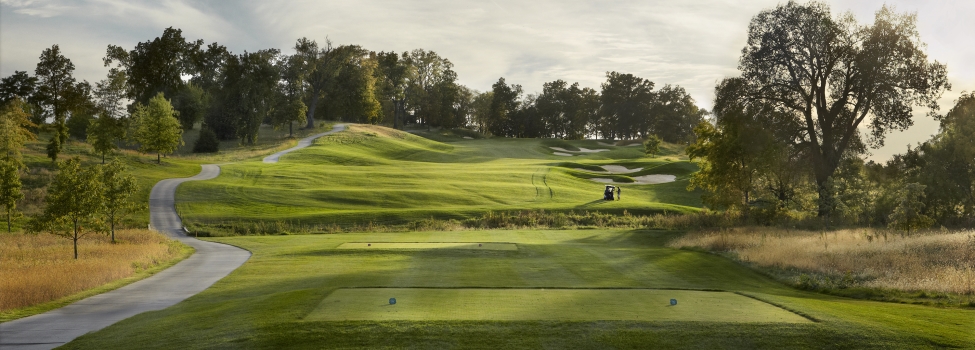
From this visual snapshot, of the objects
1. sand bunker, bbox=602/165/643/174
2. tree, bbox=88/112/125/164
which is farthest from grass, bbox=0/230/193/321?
sand bunker, bbox=602/165/643/174

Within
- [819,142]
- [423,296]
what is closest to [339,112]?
[819,142]

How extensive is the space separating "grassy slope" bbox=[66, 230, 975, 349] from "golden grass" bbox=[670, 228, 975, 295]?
6.61 feet

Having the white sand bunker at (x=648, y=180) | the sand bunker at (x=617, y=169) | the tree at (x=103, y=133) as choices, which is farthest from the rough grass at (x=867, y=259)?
the tree at (x=103, y=133)

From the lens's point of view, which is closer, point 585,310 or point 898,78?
point 585,310

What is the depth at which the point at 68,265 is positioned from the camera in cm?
2138

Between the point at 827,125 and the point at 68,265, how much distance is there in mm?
37910

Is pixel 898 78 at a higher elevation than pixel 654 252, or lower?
higher

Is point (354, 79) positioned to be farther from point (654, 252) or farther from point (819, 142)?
point (654, 252)

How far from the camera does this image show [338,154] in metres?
79.2

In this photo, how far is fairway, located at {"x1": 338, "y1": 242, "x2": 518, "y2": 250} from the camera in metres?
27.7

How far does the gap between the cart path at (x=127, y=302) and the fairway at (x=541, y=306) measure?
4712 mm

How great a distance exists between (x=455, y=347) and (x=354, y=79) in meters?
105

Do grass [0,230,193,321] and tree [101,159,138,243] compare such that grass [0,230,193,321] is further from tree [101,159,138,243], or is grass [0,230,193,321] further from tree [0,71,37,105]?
tree [0,71,37,105]

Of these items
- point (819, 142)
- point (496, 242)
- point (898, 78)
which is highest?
point (898, 78)
